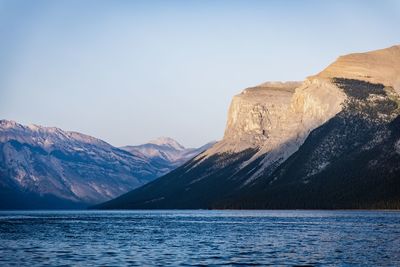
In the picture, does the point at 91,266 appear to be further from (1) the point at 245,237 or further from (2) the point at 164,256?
(1) the point at 245,237

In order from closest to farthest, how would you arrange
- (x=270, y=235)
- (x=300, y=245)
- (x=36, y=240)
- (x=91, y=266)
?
(x=91, y=266) → (x=300, y=245) → (x=36, y=240) → (x=270, y=235)

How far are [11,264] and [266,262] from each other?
85.6ft

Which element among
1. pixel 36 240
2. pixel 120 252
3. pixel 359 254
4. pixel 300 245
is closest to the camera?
pixel 359 254

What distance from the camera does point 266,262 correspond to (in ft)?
252

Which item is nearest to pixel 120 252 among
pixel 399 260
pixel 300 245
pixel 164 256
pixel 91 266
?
pixel 164 256

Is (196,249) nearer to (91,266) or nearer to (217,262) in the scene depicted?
(217,262)

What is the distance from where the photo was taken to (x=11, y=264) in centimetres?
7588

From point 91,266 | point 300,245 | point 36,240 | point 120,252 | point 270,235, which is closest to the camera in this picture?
point 91,266

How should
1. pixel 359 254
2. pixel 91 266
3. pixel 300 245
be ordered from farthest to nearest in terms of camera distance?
pixel 300 245 → pixel 359 254 → pixel 91 266

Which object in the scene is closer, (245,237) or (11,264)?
(11,264)

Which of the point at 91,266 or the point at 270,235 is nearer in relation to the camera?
the point at 91,266

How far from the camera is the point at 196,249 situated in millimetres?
94438

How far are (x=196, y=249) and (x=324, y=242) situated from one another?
19.9 m

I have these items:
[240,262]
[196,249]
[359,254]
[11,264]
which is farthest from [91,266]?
[359,254]
